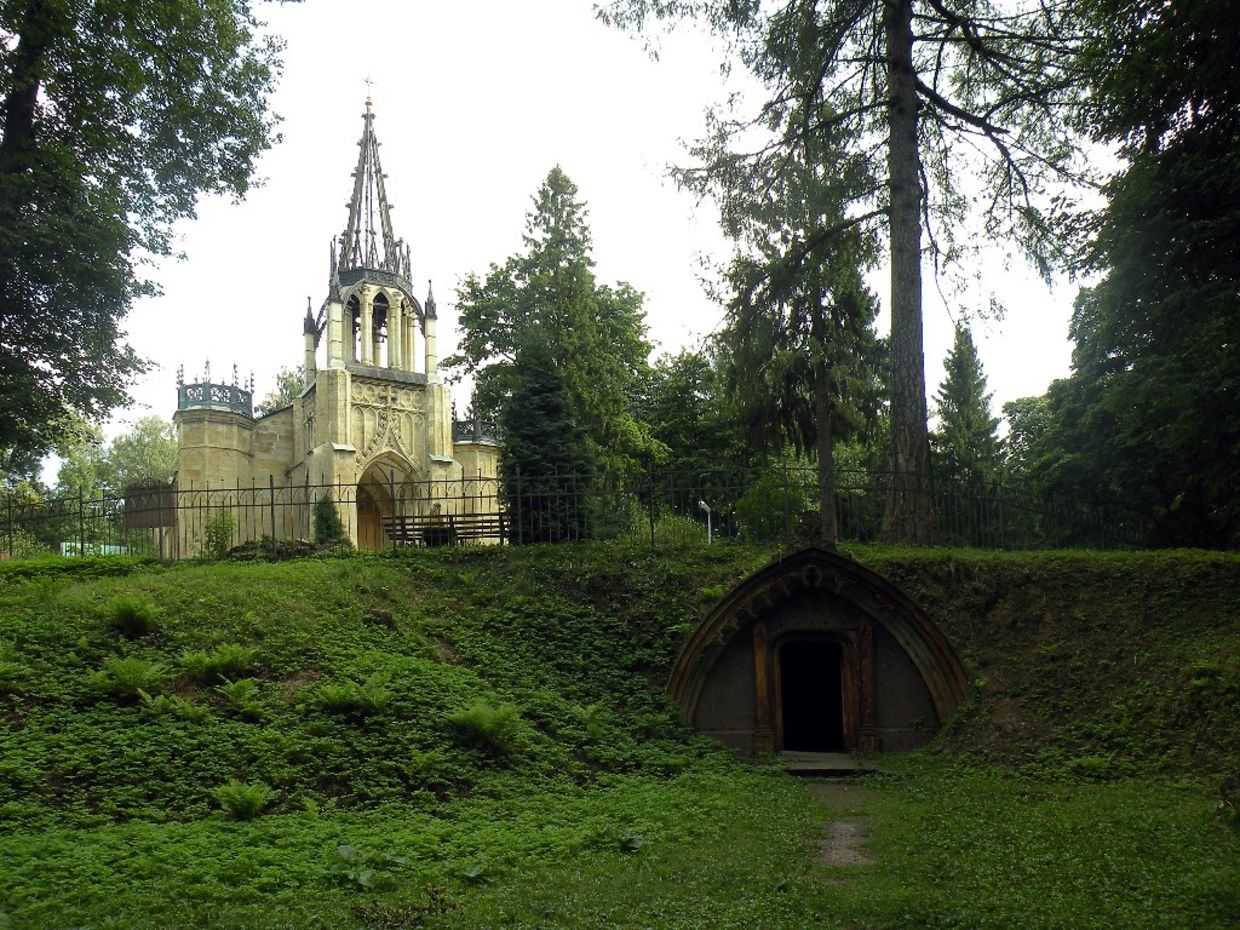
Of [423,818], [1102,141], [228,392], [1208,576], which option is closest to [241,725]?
[423,818]

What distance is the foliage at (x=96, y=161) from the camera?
1748cm

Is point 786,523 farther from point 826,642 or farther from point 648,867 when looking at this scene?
point 648,867

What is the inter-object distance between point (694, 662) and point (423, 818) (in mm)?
5245

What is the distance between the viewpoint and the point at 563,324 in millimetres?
32125

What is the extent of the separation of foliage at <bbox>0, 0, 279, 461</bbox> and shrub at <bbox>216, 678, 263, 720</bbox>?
33.2 ft

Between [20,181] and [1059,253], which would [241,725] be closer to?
[20,181]

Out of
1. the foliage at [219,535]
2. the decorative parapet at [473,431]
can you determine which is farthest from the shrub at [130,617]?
the decorative parapet at [473,431]

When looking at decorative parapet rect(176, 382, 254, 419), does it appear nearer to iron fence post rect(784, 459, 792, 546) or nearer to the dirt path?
iron fence post rect(784, 459, 792, 546)

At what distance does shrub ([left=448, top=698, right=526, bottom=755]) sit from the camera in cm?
1102

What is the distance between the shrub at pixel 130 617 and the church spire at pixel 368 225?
24.7m

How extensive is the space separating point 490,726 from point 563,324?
22526 mm

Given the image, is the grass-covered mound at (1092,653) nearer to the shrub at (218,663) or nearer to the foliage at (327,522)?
the shrub at (218,663)

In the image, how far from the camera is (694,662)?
13500 mm

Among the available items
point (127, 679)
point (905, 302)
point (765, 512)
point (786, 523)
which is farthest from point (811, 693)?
point (127, 679)
